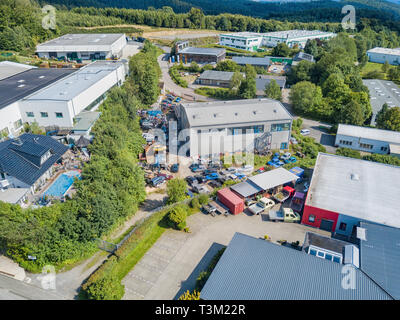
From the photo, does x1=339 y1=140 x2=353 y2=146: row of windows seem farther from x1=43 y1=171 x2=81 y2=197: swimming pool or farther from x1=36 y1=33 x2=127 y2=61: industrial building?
x1=36 y1=33 x2=127 y2=61: industrial building

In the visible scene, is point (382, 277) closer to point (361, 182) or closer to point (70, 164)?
point (361, 182)

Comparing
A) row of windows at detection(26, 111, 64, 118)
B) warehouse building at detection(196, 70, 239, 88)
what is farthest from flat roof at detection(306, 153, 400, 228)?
warehouse building at detection(196, 70, 239, 88)

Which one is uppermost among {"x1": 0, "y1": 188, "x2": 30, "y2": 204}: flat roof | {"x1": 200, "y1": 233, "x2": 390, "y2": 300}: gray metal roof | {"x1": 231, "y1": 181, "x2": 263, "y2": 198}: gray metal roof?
{"x1": 0, "y1": 188, "x2": 30, "y2": 204}: flat roof

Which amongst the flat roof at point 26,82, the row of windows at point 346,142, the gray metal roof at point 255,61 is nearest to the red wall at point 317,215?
the row of windows at point 346,142

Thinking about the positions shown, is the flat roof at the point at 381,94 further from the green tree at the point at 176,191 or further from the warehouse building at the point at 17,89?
the warehouse building at the point at 17,89

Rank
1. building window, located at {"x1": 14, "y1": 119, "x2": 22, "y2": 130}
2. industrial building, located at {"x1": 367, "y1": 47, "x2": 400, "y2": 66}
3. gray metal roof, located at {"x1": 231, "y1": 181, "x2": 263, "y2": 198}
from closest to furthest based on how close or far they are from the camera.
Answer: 1. gray metal roof, located at {"x1": 231, "y1": 181, "x2": 263, "y2": 198}
2. building window, located at {"x1": 14, "y1": 119, "x2": 22, "y2": 130}
3. industrial building, located at {"x1": 367, "y1": 47, "x2": 400, "y2": 66}

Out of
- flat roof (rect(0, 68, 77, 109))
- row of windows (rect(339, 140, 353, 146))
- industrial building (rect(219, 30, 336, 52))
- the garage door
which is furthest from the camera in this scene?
industrial building (rect(219, 30, 336, 52))

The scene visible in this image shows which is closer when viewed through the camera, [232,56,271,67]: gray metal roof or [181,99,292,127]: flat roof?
[181,99,292,127]: flat roof
